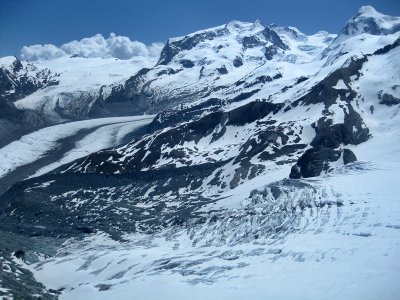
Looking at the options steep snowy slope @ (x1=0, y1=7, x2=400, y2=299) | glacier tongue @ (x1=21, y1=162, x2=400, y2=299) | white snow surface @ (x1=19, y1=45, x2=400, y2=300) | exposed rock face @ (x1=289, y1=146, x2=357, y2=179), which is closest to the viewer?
white snow surface @ (x1=19, y1=45, x2=400, y2=300)

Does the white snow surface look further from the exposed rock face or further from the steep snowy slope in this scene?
the exposed rock face

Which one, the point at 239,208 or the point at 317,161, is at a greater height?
the point at 317,161

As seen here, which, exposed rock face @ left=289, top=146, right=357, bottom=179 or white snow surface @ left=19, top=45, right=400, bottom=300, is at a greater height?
exposed rock face @ left=289, top=146, right=357, bottom=179

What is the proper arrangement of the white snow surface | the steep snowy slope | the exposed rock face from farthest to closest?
1. the exposed rock face
2. the steep snowy slope
3. the white snow surface

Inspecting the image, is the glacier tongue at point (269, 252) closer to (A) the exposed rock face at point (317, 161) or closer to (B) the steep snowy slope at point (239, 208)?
(B) the steep snowy slope at point (239, 208)

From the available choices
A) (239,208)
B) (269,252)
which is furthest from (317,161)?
(269,252)

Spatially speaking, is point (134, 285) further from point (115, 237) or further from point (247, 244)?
point (115, 237)

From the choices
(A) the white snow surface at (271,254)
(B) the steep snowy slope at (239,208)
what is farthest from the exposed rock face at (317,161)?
(A) the white snow surface at (271,254)

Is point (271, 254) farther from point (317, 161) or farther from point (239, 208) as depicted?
point (317, 161)

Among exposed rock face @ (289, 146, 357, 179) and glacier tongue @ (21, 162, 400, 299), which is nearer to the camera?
glacier tongue @ (21, 162, 400, 299)

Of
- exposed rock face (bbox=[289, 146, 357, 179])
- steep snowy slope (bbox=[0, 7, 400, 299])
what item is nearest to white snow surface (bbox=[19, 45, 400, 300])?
steep snowy slope (bbox=[0, 7, 400, 299])
